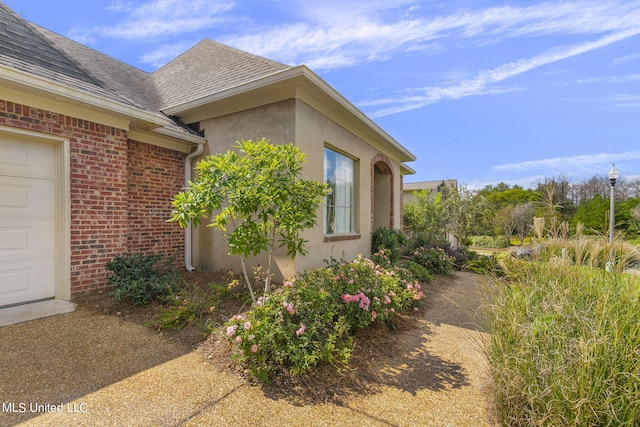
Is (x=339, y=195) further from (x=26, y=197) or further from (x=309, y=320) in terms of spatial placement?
(x=26, y=197)

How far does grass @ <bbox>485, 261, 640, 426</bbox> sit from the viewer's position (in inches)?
70.5

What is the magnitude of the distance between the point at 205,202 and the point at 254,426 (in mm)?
2271

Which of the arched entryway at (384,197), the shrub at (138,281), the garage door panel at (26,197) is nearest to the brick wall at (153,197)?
the shrub at (138,281)

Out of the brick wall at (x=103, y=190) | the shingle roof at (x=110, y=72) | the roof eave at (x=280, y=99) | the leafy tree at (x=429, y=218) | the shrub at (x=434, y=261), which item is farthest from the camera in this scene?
the leafy tree at (x=429, y=218)

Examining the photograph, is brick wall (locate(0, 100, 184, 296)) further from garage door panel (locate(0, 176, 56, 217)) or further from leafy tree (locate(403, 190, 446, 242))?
leafy tree (locate(403, 190, 446, 242))

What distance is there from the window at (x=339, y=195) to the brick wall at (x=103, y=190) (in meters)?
3.42

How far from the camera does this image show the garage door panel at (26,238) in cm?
406

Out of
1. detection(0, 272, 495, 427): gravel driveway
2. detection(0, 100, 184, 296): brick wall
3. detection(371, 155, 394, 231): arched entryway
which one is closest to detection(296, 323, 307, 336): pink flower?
detection(0, 272, 495, 427): gravel driveway

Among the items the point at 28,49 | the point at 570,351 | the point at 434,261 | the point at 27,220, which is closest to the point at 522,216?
the point at 434,261

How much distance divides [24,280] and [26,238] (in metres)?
0.60

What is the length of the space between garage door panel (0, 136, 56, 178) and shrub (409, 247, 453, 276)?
787 cm

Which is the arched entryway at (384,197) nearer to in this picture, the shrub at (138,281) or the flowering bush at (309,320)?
the flowering bush at (309,320)

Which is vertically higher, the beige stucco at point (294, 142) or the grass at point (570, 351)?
the beige stucco at point (294, 142)

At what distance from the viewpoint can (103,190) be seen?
16.0ft
